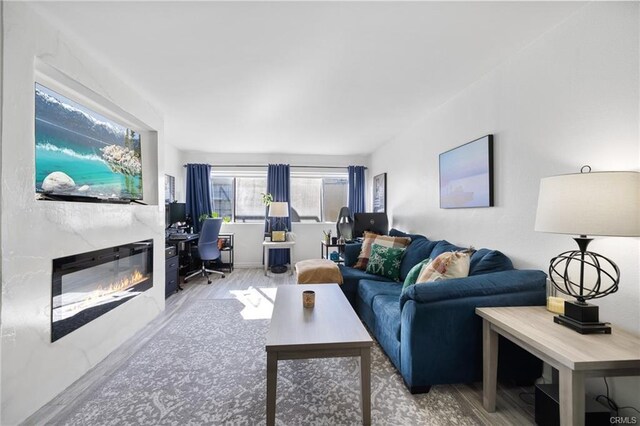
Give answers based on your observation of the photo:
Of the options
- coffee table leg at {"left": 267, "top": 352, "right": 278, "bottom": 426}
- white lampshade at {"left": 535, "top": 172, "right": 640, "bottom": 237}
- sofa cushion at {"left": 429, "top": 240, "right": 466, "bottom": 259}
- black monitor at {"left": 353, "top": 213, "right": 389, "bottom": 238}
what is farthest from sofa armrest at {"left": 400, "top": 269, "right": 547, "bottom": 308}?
black monitor at {"left": 353, "top": 213, "right": 389, "bottom": 238}

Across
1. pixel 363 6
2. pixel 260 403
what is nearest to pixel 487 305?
pixel 260 403

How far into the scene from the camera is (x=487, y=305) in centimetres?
164

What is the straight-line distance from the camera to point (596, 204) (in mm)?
1146

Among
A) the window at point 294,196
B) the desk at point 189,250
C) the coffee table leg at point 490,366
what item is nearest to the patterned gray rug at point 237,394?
the coffee table leg at point 490,366

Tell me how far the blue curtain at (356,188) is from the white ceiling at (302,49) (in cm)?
227

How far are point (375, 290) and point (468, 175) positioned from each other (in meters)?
1.39

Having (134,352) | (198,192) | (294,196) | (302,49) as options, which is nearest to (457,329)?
(302,49)

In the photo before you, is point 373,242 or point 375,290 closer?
point 375,290

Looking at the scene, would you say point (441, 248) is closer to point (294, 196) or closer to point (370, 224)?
point (370, 224)

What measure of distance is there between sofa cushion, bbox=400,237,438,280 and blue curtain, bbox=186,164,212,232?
3.92 meters

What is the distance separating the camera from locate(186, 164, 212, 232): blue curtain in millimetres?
5125

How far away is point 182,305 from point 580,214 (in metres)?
3.76

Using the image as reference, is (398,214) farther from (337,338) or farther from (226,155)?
(226,155)

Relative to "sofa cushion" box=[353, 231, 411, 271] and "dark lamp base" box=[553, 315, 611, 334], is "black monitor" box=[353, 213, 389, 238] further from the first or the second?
"dark lamp base" box=[553, 315, 611, 334]
